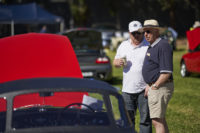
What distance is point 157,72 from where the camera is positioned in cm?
573

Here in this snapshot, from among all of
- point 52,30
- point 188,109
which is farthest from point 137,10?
point 188,109

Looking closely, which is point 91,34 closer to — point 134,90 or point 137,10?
point 134,90

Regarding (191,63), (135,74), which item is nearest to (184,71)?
(191,63)

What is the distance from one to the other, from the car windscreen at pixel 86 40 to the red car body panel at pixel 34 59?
6.88 m

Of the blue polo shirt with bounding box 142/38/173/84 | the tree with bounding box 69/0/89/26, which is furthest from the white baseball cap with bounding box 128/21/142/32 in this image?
the tree with bounding box 69/0/89/26

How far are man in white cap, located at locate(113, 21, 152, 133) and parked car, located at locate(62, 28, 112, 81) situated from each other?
763 cm

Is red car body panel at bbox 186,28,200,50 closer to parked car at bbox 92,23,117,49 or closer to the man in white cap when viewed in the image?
the man in white cap

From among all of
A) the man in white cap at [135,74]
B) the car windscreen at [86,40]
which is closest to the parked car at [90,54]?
the car windscreen at [86,40]

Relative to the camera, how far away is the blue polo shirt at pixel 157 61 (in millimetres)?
5555

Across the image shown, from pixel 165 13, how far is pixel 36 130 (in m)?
45.4

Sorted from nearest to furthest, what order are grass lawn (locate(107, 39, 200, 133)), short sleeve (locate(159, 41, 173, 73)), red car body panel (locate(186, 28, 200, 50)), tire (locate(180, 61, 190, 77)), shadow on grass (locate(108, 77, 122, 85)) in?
1. short sleeve (locate(159, 41, 173, 73))
2. grass lawn (locate(107, 39, 200, 133))
3. red car body panel (locate(186, 28, 200, 50))
4. shadow on grass (locate(108, 77, 122, 85))
5. tire (locate(180, 61, 190, 77))

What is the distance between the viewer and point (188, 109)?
33.0 ft

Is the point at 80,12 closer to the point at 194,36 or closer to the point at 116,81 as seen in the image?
the point at 116,81

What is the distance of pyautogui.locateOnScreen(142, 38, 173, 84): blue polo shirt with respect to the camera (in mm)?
5555
